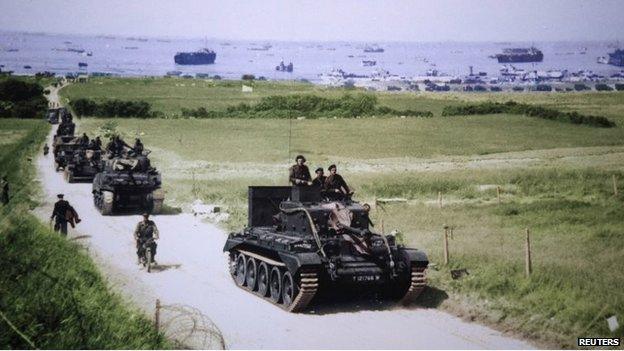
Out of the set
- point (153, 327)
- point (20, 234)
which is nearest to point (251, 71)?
point (20, 234)

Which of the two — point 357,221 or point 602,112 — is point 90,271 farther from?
point 602,112

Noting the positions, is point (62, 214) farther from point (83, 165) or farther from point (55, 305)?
point (83, 165)

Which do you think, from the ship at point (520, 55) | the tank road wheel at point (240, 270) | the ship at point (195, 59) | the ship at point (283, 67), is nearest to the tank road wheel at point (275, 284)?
the tank road wheel at point (240, 270)

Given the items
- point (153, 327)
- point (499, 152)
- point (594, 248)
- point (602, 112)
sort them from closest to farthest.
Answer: point (153, 327) < point (594, 248) < point (602, 112) < point (499, 152)

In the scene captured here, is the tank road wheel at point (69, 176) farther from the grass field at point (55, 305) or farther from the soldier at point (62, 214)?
the grass field at point (55, 305)

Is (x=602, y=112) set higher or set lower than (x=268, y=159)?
higher

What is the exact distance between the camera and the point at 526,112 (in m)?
35.7

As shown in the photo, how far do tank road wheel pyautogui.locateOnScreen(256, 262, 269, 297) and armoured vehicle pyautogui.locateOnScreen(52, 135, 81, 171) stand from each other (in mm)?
21293

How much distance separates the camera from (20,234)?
40.1 feet

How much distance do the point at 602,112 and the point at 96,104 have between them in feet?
110

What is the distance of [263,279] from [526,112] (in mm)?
24492

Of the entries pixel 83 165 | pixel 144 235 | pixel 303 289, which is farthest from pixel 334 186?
pixel 83 165

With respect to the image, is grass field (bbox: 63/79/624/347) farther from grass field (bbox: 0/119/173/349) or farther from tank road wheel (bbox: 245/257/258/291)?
grass field (bbox: 0/119/173/349)

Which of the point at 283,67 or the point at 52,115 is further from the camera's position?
the point at 52,115
